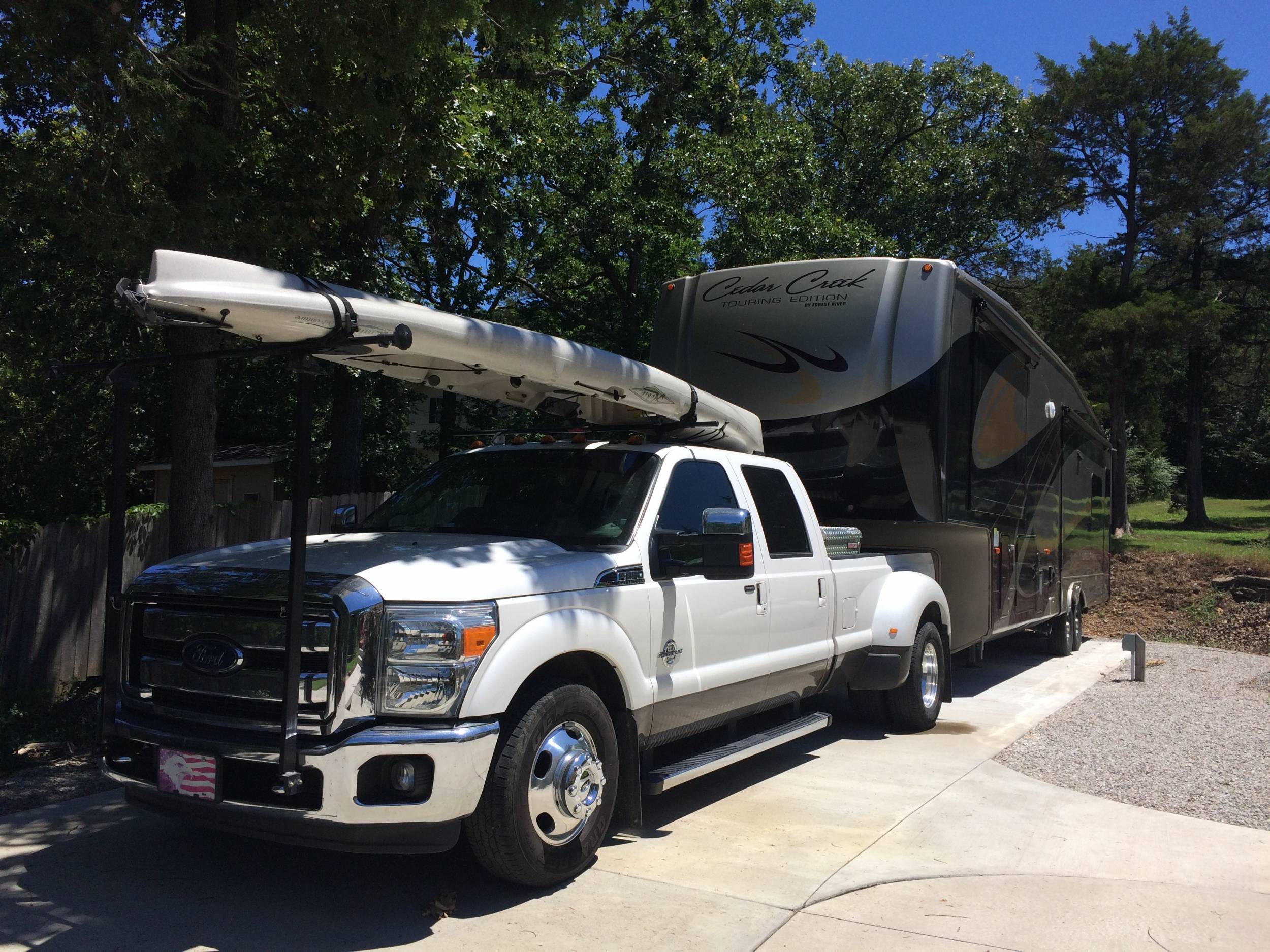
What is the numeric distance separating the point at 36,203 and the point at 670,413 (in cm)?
425

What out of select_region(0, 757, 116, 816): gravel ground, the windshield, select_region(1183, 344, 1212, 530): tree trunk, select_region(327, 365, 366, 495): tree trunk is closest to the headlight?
the windshield

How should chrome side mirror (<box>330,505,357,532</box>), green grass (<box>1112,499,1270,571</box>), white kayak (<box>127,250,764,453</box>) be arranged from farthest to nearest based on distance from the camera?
green grass (<box>1112,499,1270,571</box>) < chrome side mirror (<box>330,505,357,532</box>) < white kayak (<box>127,250,764,453</box>)

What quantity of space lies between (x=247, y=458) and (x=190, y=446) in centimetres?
1469

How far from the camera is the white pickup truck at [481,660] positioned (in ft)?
13.8

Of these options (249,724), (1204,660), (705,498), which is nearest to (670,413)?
(705,498)

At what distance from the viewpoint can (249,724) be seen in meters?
4.32

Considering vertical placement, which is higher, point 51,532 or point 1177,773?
point 51,532

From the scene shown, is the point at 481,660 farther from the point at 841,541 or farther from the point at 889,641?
the point at 889,641

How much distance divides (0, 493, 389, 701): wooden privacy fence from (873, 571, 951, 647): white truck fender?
408 cm

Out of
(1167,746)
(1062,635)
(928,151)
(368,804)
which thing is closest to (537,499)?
(368,804)

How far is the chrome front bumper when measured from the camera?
13.4 ft

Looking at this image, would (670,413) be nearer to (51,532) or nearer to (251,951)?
(251,951)

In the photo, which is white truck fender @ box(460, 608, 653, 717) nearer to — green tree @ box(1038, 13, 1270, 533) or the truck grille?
the truck grille

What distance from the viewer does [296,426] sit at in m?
4.28
